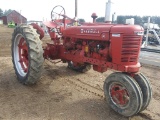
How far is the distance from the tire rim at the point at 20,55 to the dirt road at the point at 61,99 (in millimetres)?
348

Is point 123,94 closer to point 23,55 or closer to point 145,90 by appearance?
point 145,90

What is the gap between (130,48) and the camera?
12.8 feet

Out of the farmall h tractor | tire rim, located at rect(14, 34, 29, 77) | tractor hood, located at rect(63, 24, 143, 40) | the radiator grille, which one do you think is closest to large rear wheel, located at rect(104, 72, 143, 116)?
the farmall h tractor

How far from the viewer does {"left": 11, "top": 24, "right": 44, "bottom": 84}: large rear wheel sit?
16.1 ft

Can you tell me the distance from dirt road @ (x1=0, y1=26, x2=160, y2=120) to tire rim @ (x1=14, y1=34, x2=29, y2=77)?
348 millimetres

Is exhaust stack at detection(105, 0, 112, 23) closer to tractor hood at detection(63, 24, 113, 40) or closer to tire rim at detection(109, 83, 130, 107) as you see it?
tractor hood at detection(63, 24, 113, 40)

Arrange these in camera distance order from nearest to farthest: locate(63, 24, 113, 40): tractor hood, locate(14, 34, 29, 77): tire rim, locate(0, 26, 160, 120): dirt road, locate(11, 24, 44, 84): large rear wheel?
locate(0, 26, 160, 120): dirt road
locate(63, 24, 113, 40): tractor hood
locate(11, 24, 44, 84): large rear wheel
locate(14, 34, 29, 77): tire rim

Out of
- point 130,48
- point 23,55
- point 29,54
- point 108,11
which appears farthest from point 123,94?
point 23,55

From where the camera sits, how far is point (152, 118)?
394 centimetres

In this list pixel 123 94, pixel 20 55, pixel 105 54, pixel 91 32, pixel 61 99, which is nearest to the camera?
pixel 123 94

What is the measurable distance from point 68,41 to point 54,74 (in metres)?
1.33

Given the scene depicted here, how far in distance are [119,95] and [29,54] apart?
7.17 feet

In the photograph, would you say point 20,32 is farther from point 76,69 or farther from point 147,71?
point 147,71

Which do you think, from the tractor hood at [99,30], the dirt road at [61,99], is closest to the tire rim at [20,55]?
the dirt road at [61,99]
